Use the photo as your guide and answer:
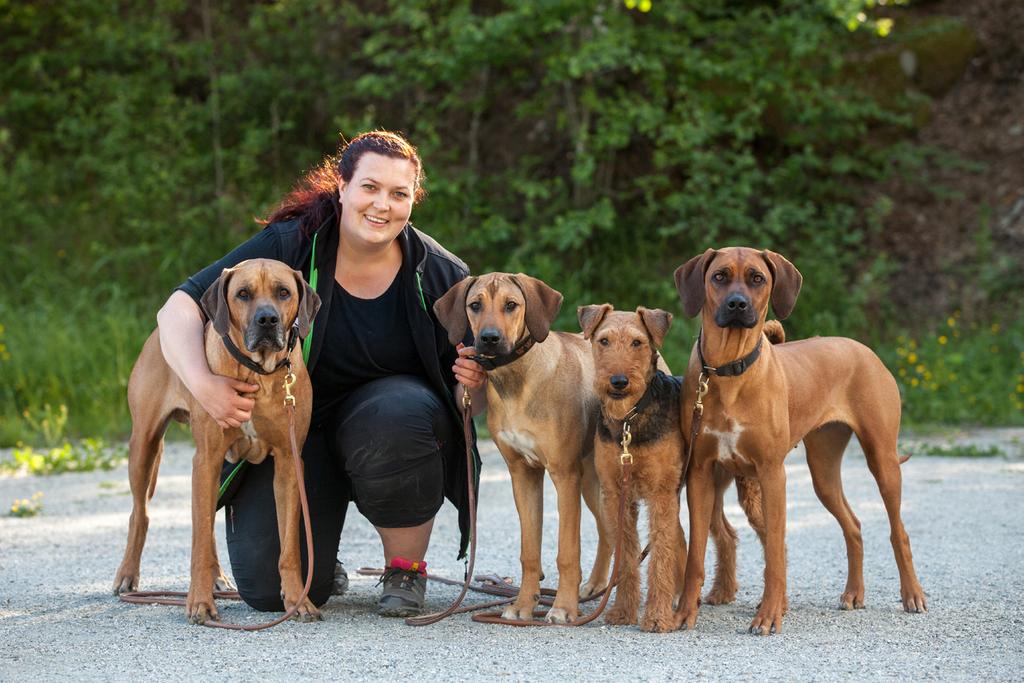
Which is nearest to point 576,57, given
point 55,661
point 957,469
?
point 957,469

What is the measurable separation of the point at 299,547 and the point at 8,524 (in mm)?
2888

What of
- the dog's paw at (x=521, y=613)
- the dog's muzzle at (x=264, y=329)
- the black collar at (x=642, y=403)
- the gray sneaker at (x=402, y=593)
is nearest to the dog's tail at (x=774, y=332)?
the black collar at (x=642, y=403)

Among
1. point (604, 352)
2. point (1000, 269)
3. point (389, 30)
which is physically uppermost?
point (389, 30)

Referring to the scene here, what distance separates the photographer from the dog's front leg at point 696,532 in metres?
4.43

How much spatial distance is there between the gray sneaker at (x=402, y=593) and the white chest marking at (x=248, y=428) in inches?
34.6

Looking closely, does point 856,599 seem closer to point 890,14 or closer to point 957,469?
point 957,469

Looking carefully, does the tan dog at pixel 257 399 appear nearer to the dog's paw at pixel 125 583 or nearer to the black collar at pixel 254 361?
the black collar at pixel 254 361

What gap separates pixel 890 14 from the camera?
13.9 m

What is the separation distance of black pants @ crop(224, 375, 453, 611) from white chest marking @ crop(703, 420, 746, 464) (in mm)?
1248

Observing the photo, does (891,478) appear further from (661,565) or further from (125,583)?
(125,583)

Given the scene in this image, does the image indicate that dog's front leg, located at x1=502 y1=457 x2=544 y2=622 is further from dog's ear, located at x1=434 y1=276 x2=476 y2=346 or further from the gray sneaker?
dog's ear, located at x1=434 y1=276 x2=476 y2=346

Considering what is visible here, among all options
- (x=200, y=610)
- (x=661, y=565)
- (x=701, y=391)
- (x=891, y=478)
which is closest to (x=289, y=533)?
(x=200, y=610)

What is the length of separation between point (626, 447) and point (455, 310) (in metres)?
0.90

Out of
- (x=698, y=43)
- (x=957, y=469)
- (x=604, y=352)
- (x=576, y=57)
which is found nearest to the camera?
(x=604, y=352)
